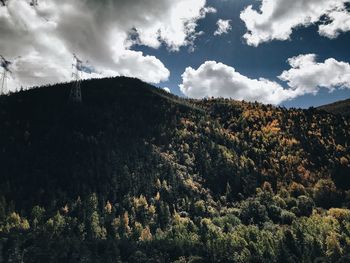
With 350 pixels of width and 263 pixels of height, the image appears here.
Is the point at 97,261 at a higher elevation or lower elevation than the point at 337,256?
higher

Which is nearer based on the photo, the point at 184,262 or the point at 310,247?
the point at 184,262

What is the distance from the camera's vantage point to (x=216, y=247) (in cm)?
19000

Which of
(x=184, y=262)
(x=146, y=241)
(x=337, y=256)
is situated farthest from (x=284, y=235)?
(x=146, y=241)

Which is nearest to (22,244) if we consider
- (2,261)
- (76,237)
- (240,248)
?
(2,261)


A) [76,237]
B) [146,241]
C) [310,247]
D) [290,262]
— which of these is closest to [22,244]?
[76,237]

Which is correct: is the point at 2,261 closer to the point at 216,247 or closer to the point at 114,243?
the point at 114,243

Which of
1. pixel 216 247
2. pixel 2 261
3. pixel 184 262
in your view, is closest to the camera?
pixel 2 261

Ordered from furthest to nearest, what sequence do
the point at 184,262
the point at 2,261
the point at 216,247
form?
the point at 216,247 < the point at 184,262 < the point at 2,261

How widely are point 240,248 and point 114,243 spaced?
189 feet

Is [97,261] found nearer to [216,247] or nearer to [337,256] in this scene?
[216,247]

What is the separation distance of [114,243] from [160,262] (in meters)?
23.9

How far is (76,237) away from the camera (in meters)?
197

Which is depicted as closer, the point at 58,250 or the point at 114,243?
the point at 58,250

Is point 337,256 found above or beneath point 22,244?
beneath
